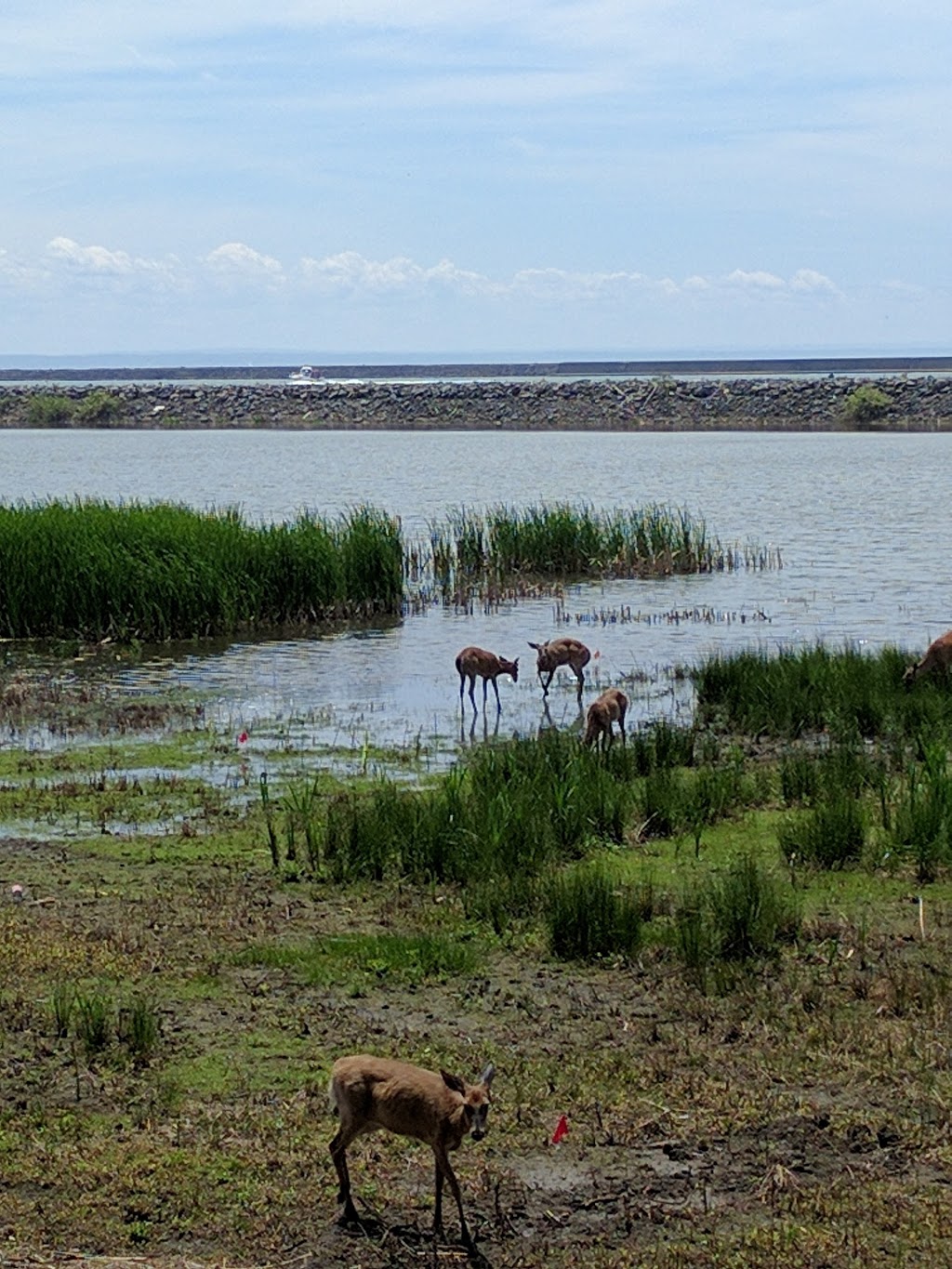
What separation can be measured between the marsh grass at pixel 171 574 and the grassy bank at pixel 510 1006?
320 inches

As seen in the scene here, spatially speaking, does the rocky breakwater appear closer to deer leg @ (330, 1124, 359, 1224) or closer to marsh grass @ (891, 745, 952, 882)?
marsh grass @ (891, 745, 952, 882)

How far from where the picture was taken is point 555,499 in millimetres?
39344

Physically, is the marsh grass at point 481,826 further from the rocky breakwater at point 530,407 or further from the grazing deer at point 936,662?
the rocky breakwater at point 530,407

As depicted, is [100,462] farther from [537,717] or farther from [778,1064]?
[778,1064]

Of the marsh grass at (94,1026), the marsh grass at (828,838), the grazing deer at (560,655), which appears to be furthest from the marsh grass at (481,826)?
the grazing deer at (560,655)

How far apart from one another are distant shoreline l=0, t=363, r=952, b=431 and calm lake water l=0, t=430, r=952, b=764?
457 centimetres

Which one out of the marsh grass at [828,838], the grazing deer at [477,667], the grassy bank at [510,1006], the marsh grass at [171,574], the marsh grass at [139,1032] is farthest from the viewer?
the marsh grass at [171,574]

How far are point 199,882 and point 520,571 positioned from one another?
55.7 ft

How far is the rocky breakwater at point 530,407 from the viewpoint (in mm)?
75688

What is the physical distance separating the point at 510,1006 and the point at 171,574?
45.3 feet

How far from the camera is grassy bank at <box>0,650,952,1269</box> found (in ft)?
18.4

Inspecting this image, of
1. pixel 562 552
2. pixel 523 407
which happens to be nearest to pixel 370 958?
pixel 562 552

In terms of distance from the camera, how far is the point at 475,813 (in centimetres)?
1032

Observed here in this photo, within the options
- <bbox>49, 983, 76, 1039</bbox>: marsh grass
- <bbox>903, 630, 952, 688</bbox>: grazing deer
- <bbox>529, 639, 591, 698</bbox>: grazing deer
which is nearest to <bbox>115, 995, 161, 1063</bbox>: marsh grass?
<bbox>49, 983, 76, 1039</bbox>: marsh grass
